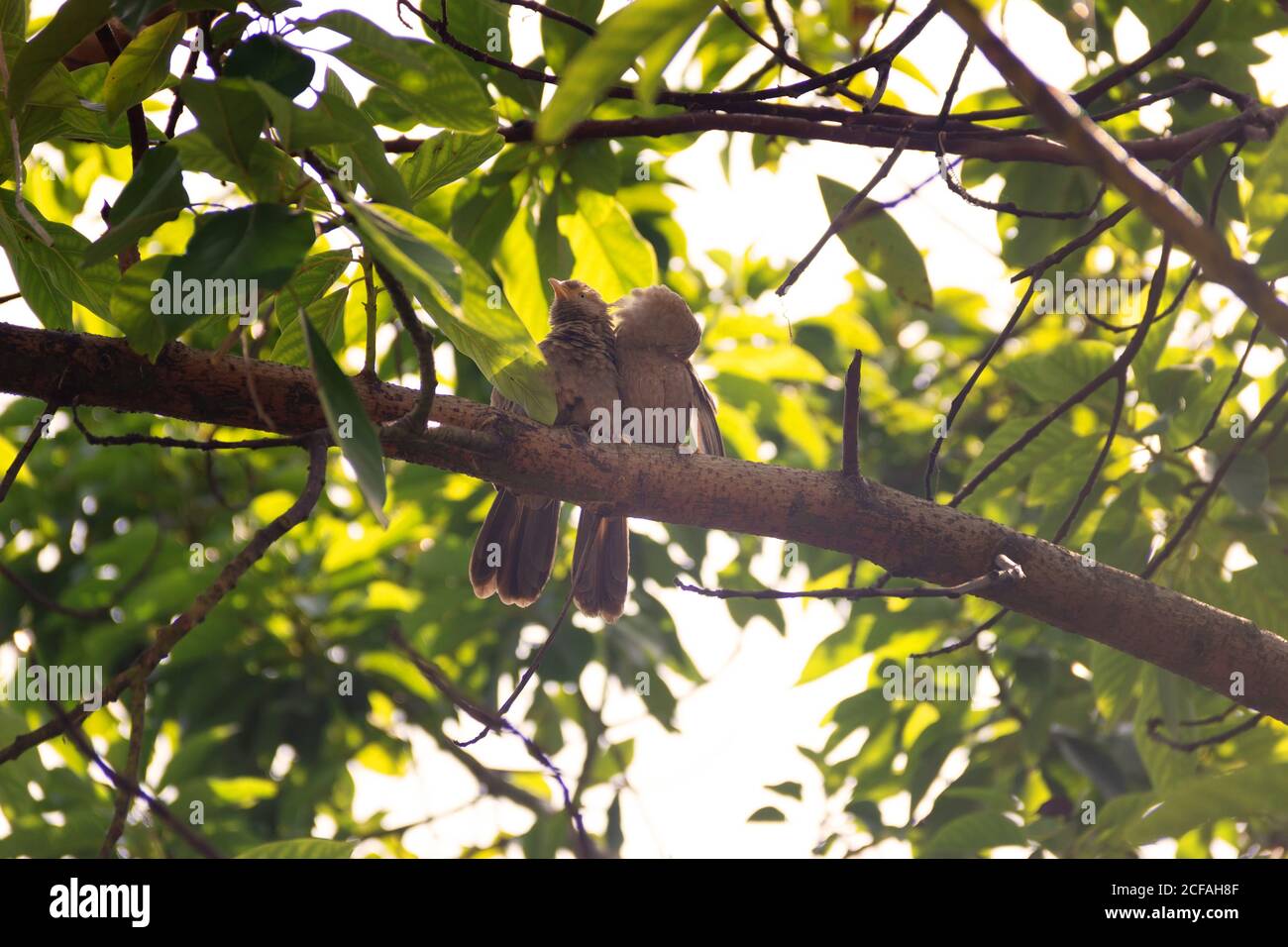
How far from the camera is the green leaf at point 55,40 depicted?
5.31ft

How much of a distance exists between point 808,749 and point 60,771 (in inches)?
104

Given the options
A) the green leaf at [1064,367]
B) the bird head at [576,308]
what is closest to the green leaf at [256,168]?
the green leaf at [1064,367]

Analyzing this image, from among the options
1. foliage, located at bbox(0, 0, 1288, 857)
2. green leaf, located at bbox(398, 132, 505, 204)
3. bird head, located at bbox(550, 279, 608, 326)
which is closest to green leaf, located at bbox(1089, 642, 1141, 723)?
foliage, located at bbox(0, 0, 1288, 857)

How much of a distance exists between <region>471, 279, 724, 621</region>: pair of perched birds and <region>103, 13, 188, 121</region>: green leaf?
1774 millimetres

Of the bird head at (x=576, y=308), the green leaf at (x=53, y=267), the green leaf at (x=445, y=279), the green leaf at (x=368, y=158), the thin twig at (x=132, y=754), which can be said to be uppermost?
the bird head at (x=576, y=308)

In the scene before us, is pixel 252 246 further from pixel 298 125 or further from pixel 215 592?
pixel 215 592

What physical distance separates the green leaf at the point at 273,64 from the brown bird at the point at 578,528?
5.84ft

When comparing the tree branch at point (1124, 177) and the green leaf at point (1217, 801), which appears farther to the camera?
the green leaf at point (1217, 801)

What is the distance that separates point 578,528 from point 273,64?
227cm

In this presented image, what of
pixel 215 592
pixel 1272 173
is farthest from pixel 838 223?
pixel 215 592

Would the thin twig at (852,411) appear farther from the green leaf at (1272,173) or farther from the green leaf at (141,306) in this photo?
the green leaf at (141,306)

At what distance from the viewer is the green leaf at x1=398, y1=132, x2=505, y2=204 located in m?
1.94

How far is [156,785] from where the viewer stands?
4.21 meters

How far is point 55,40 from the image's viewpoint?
1646 mm
